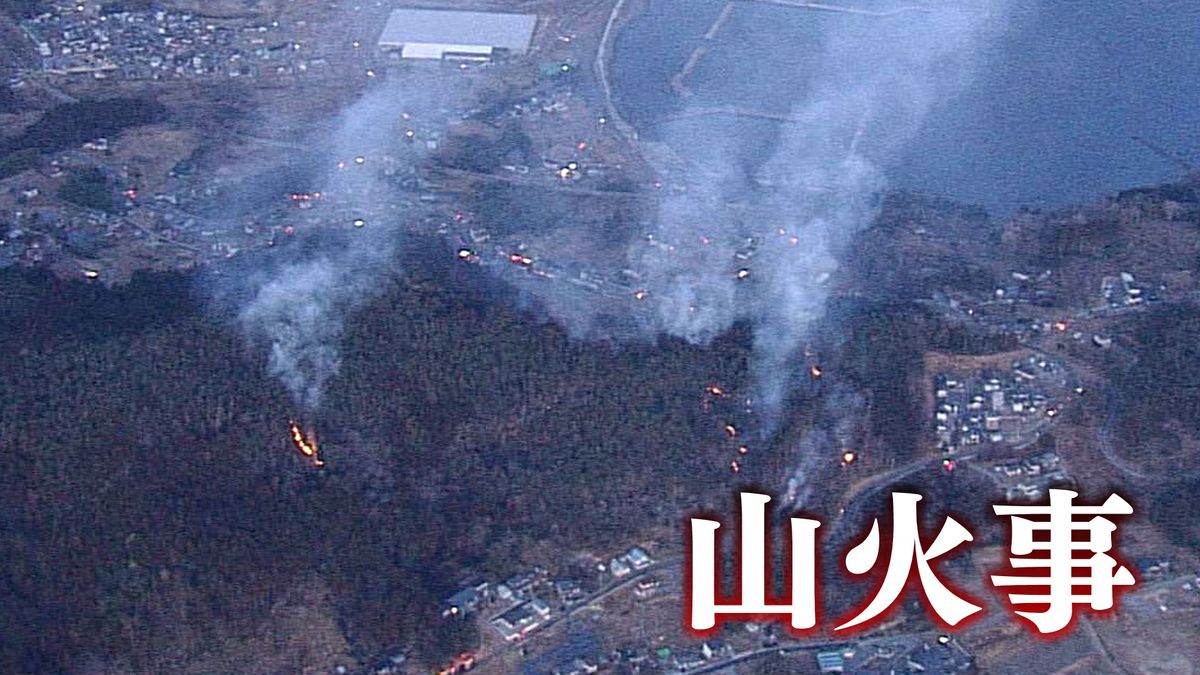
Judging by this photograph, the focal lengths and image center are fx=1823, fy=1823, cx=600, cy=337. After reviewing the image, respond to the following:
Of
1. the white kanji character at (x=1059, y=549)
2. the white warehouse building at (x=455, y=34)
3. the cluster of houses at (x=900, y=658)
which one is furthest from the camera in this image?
the white warehouse building at (x=455, y=34)

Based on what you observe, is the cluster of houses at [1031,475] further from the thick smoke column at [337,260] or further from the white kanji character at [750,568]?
the thick smoke column at [337,260]

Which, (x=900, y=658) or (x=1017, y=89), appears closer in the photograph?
(x=900, y=658)

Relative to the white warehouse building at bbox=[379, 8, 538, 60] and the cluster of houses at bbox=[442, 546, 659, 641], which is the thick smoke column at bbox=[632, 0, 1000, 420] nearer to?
the cluster of houses at bbox=[442, 546, 659, 641]

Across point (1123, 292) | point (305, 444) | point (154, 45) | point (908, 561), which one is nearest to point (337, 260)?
point (305, 444)

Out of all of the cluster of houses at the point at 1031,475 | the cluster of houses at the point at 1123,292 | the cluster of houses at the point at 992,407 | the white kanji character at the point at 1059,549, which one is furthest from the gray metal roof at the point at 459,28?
the white kanji character at the point at 1059,549

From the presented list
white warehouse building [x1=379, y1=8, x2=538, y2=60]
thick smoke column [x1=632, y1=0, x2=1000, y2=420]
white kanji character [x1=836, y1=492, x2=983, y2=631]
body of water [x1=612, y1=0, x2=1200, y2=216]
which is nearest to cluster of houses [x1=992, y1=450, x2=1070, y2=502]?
white kanji character [x1=836, y1=492, x2=983, y2=631]

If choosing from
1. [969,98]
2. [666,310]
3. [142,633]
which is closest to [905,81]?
[969,98]

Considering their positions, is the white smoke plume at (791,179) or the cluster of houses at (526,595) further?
the white smoke plume at (791,179)

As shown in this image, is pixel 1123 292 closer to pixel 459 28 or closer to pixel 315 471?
pixel 315 471
